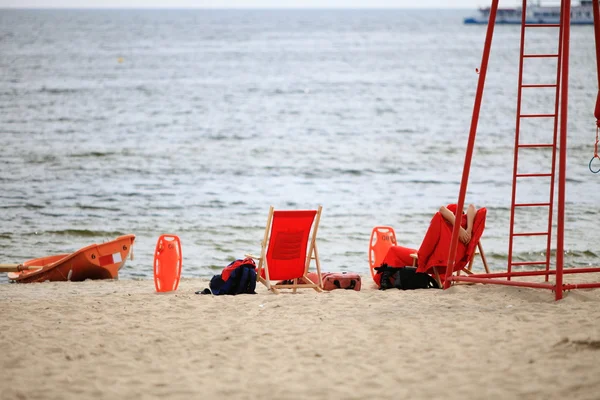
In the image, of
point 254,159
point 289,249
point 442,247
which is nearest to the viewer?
point 442,247

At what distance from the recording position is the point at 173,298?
256 inches

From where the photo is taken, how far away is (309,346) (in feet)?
16.4

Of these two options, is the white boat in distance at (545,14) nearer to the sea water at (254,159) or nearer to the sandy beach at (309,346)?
the sea water at (254,159)

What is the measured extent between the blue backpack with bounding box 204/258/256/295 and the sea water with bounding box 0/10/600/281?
2.99m

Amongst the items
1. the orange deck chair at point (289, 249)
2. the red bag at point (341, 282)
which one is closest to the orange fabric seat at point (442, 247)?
the red bag at point (341, 282)

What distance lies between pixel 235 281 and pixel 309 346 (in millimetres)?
2057

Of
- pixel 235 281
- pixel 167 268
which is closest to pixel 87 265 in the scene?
pixel 167 268

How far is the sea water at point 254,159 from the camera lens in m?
12.4

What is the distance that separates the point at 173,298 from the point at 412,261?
2314 mm

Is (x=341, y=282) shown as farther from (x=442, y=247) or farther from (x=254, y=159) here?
(x=254, y=159)

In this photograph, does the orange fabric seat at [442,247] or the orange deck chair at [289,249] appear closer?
the orange fabric seat at [442,247]

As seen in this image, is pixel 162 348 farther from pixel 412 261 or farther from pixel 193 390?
pixel 412 261

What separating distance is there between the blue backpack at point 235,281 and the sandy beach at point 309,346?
32cm

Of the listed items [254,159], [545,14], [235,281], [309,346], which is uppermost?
[545,14]
